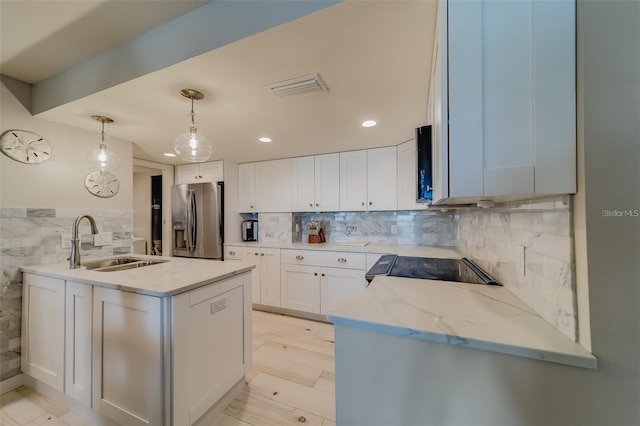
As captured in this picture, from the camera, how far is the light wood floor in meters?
1.42

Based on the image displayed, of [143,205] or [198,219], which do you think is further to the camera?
[143,205]

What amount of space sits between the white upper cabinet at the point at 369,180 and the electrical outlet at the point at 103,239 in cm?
249

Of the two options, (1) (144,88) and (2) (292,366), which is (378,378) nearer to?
(2) (292,366)

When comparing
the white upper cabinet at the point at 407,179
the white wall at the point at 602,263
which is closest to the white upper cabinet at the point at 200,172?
the white upper cabinet at the point at 407,179

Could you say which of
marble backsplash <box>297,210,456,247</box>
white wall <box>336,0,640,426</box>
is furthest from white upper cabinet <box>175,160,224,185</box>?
white wall <box>336,0,640,426</box>

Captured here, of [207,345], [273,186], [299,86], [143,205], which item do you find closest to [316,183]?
[273,186]

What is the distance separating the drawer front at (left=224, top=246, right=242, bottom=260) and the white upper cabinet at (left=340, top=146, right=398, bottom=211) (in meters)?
1.54

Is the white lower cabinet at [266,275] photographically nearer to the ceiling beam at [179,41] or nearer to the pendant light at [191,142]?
the pendant light at [191,142]

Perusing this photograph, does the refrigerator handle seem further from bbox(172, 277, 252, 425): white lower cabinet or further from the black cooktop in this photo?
the black cooktop

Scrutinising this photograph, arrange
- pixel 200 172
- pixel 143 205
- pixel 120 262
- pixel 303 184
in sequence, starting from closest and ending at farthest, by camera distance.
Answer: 1. pixel 120 262
2. pixel 303 184
3. pixel 200 172
4. pixel 143 205

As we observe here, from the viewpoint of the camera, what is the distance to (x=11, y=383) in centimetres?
169

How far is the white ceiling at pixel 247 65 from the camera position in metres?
1.03

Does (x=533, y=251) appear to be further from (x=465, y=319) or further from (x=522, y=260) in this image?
(x=465, y=319)
